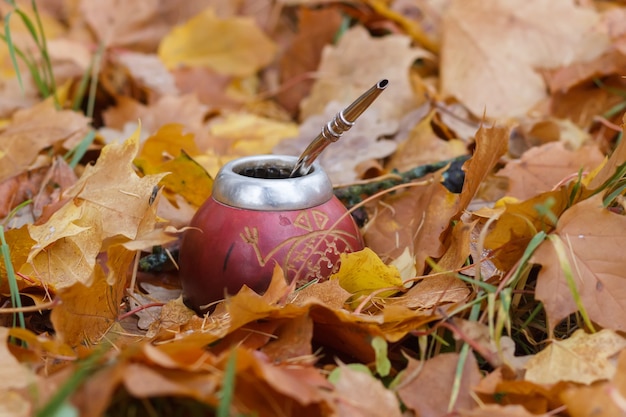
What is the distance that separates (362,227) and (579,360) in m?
0.52

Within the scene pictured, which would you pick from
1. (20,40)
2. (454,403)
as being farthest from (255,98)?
(454,403)

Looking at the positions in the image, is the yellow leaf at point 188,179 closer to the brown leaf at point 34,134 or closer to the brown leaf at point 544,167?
the brown leaf at point 34,134

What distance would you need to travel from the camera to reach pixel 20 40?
2.02 meters

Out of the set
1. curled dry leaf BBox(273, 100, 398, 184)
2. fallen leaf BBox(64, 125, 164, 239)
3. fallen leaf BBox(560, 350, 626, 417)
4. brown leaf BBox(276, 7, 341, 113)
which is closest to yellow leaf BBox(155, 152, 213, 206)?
fallen leaf BBox(64, 125, 164, 239)

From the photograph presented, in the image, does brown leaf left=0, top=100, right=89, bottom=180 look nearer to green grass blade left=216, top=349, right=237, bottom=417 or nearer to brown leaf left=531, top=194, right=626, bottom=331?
green grass blade left=216, top=349, right=237, bottom=417

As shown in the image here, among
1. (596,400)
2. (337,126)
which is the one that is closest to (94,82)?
(337,126)

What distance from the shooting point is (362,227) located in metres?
1.27

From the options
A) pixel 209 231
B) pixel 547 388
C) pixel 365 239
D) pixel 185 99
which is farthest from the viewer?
pixel 185 99

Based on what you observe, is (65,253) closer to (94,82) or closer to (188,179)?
(188,179)

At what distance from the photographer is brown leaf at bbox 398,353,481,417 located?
2.62ft

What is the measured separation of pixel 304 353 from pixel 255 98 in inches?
53.7

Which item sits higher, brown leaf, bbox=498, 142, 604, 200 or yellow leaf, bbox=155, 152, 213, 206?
brown leaf, bbox=498, 142, 604, 200

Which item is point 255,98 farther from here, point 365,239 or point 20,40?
point 365,239

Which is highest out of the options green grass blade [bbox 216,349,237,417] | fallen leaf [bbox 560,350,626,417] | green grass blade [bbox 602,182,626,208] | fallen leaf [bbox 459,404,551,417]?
green grass blade [bbox 602,182,626,208]
